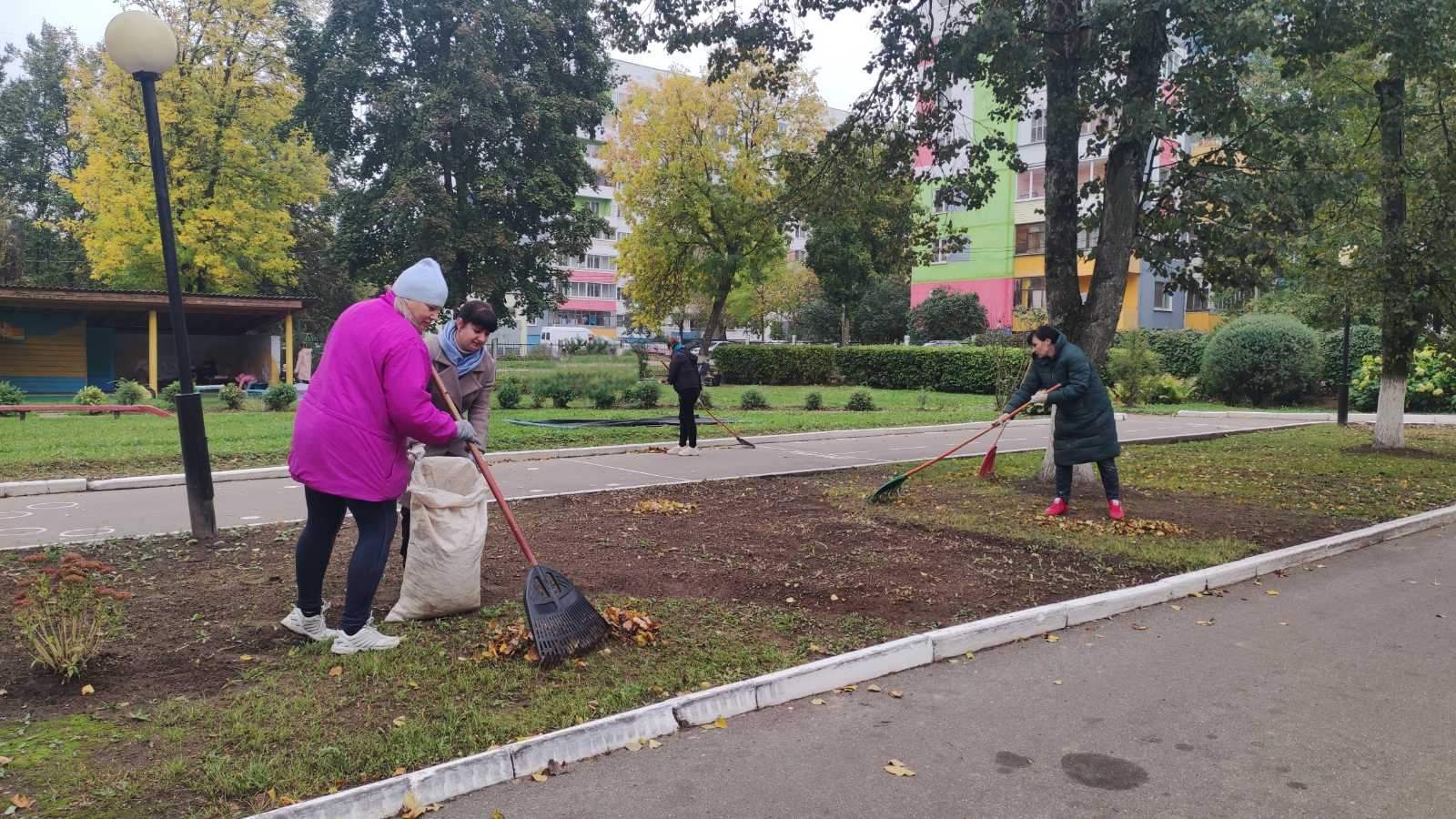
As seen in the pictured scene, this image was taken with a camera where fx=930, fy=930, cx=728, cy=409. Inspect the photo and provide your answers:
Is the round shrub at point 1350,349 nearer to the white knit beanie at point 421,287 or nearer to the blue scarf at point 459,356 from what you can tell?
the blue scarf at point 459,356

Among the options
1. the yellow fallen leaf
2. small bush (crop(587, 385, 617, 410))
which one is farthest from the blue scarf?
small bush (crop(587, 385, 617, 410))

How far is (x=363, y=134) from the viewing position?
25.7 m

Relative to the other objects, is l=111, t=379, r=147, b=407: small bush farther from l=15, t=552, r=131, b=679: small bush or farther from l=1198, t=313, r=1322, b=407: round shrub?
l=1198, t=313, r=1322, b=407: round shrub

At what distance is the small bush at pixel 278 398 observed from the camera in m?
19.4

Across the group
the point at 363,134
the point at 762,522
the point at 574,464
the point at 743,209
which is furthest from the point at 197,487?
the point at 743,209

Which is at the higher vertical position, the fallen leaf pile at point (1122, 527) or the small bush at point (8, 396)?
the small bush at point (8, 396)

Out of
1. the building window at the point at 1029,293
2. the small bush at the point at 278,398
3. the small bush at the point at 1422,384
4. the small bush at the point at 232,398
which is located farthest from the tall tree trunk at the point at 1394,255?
the building window at the point at 1029,293

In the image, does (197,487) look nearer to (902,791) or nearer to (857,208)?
(902,791)

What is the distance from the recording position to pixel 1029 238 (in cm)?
A: 4281

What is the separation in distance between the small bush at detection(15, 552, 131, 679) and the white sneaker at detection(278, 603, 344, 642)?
0.74 metres

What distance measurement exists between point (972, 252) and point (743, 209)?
1792 centimetres

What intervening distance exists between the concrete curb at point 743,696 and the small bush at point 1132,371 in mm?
20899

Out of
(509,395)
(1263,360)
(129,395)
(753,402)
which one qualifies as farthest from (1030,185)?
(129,395)

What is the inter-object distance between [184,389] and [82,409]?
1320 cm
